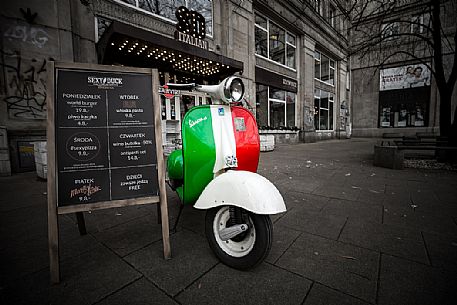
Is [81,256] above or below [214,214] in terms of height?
below

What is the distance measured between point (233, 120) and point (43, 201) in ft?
11.0

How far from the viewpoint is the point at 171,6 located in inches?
324

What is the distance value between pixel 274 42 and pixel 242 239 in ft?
45.6

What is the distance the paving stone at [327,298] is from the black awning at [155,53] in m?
6.67

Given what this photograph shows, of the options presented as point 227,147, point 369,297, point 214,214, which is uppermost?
point 227,147

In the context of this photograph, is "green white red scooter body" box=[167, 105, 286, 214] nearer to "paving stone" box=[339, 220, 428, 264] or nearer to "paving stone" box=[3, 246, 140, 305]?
"paving stone" box=[3, 246, 140, 305]

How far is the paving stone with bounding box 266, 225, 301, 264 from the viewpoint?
1.81 m

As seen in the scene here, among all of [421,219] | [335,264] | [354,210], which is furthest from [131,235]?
[421,219]

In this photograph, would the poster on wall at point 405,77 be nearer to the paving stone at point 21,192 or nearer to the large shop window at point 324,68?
the large shop window at point 324,68

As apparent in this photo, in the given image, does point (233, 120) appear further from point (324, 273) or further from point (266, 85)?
point (266, 85)

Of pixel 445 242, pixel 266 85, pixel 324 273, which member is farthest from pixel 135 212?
pixel 266 85

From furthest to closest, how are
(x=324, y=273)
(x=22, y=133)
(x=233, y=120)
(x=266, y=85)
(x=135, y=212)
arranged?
(x=266, y=85) < (x=22, y=133) < (x=135, y=212) < (x=233, y=120) < (x=324, y=273)

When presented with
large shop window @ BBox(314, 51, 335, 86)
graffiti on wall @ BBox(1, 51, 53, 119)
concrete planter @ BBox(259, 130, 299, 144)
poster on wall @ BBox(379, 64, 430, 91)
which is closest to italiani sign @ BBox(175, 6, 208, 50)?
graffiti on wall @ BBox(1, 51, 53, 119)

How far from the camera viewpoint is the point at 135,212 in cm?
284
